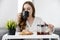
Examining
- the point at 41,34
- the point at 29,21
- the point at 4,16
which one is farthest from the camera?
the point at 4,16

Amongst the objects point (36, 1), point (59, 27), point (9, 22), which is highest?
point (36, 1)

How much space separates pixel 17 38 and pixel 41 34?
260mm

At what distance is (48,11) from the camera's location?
3.22 m

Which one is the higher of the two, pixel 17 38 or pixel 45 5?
pixel 45 5

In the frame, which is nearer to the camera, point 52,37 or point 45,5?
point 52,37

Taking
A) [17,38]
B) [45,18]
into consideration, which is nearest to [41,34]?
[17,38]

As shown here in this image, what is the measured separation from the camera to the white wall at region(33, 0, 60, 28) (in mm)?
3217

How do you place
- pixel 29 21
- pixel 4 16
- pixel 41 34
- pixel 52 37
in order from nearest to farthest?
pixel 52 37 → pixel 41 34 → pixel 29 21 → pixel 4 16

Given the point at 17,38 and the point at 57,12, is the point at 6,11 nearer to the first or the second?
the point at 57,12

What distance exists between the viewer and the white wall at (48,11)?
322cm

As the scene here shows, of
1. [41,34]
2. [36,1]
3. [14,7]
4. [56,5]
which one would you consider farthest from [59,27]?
[41,34]

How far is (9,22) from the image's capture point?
4.43ft

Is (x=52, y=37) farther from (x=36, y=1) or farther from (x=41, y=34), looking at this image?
(x=36, y=1)

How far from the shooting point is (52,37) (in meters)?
1.26
